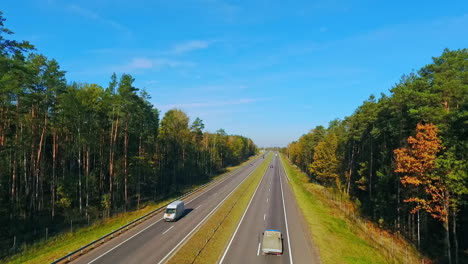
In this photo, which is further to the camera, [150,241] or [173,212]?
[173,212]

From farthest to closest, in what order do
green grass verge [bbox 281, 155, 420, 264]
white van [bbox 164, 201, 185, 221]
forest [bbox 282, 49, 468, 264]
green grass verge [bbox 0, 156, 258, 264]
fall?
white van [bbox 164, 201, 185, 221] → forest [bbox 282, 49, 468, 264] → green grass verge [bbox 281, 155, 420, 264] → green grass verge [bbox 0, 156, 258, 264]

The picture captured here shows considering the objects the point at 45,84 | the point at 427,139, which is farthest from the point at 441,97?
the point at 45,84

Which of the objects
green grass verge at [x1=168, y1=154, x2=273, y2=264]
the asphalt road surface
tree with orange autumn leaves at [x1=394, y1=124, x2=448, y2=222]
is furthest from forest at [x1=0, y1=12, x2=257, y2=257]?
tree with orange autumn leaves at [x1=394, y1=124, x2=448, y2=222]

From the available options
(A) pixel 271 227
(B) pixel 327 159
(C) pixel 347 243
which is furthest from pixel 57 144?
(B) pixel 327 159

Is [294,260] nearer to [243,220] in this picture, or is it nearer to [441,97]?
[243,220]

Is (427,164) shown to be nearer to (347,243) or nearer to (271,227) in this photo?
(347,243)

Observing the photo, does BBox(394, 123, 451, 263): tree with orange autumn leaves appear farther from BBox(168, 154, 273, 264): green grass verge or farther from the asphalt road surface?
BBox(168, 154, 273, 264): green grass verge
